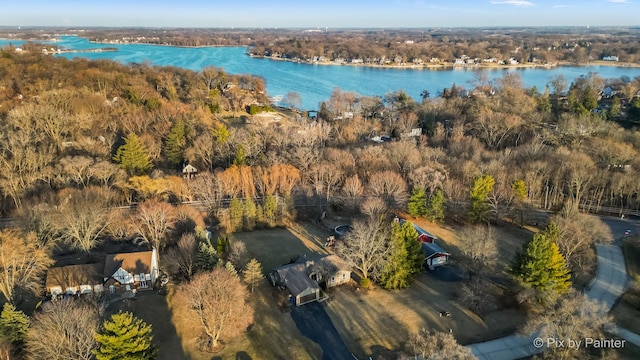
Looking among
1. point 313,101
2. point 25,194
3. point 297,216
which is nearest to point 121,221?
point 25,194

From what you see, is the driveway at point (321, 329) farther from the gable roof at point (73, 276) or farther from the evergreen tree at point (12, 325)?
the evergreen tree at point (12, 325)

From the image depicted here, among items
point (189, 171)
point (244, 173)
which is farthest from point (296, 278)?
point (189, 171)

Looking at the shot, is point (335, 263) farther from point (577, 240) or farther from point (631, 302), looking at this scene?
point (631, 302)

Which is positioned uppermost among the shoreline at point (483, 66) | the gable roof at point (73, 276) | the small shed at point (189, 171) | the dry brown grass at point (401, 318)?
the shoreline at point (483, 66)

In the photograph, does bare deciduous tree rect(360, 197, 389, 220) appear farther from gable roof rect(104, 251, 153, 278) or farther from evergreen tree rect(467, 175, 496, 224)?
gable roof rect(104, 251, 153, 278)

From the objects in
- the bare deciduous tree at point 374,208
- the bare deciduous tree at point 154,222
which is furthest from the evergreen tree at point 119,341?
the bare deciduous tree at point 374,208

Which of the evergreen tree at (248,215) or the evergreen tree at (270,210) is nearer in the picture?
the evergreen tree at (248,215)

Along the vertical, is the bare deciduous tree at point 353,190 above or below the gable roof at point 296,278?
above
